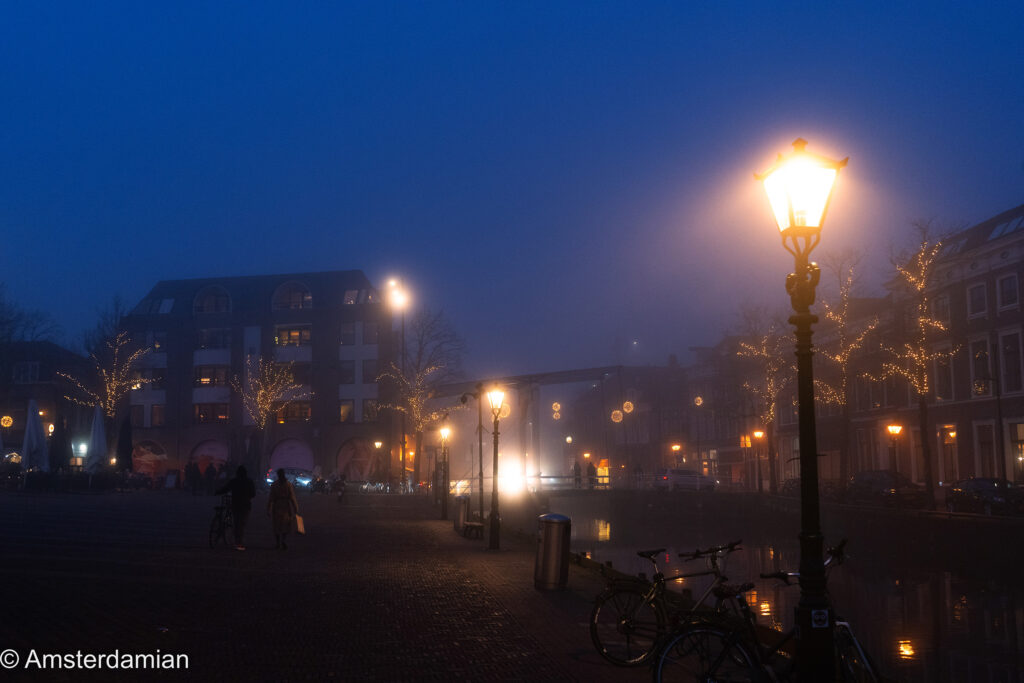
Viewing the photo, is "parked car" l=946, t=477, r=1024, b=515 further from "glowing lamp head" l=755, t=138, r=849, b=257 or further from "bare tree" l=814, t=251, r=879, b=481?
"glowing lamp head" l=755, t=138, r=849, b=257

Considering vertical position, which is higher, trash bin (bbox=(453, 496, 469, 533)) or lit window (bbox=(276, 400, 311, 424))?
lit window (bbox=(276, 400, 311, 424))

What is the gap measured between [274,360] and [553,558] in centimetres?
6296

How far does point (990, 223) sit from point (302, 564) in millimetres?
40120

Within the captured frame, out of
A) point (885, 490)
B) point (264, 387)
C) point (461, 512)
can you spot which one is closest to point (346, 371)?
point (264, 387)

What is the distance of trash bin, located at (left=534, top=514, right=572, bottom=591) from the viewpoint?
1478cm

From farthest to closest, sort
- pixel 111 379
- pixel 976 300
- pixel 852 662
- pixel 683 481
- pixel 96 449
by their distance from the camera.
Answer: pixel 683 481 → pixel 111 379 → pixel 976 300 → pixel 96 449 → pixel 852 662

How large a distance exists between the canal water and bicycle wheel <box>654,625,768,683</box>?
3.85m

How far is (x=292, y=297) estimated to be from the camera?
77.0m

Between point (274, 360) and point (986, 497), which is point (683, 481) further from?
point (274, 360)

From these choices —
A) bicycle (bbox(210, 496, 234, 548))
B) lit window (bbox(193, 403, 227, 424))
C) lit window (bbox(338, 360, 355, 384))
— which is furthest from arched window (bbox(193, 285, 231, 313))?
bicycle (bbox(210, 496, 234, 548))

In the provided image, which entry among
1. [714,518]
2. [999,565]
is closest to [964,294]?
[714,518]

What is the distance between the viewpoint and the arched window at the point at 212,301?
7750 centimetres

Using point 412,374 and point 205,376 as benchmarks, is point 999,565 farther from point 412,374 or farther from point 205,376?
point 205,376

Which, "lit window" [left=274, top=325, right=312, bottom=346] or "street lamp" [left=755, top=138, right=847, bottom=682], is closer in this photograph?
"street lamp" [left=755, top=138, right=847, bottom=682]
